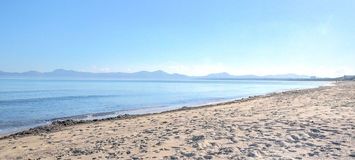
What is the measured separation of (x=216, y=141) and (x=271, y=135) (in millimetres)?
1593

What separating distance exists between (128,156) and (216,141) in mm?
2353

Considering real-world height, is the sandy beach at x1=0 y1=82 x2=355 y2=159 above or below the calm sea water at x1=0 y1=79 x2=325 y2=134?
above

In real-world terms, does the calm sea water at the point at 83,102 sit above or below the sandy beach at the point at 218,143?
below

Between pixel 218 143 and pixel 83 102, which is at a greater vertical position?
pixel 218 143

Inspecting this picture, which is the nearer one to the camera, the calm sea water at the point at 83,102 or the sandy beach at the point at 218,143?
the sandy beach at the point at 218,143

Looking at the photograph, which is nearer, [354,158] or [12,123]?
[354,158]

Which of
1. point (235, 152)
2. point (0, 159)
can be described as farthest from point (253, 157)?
point (0, 159)

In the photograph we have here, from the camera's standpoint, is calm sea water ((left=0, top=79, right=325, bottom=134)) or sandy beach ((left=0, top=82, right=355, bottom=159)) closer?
sandy beach ((left=0, top=82, right=355, bottom=159))

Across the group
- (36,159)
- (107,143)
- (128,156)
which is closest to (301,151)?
(128,156)

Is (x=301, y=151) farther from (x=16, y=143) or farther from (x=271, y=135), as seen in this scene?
(x=16, y=143)

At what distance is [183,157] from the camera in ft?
26.2

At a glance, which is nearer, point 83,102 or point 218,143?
point 218,143

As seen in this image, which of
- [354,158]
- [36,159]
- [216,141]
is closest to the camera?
[354,158]

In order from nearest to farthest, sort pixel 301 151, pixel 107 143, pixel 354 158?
pixel 354 158 < pixel 301 151 < pixel 107 143
